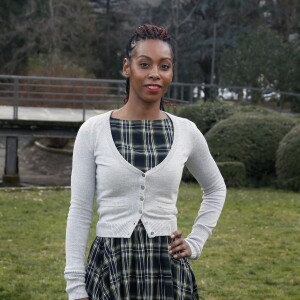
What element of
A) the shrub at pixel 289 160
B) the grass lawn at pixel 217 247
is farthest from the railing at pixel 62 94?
the grass lawn at pixel 217 247

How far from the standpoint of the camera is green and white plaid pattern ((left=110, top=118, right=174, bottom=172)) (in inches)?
119

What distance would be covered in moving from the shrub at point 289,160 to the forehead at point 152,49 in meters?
12.7

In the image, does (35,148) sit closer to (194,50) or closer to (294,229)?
(194,50)

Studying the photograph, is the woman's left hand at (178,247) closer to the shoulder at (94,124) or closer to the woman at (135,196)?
the woman at (135,196)

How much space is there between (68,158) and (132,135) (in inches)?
994

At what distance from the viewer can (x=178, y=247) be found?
3.03m

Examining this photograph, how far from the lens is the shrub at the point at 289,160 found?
Answer: 1562 cm

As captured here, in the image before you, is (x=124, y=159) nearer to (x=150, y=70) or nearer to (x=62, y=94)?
(x=150, y=70)

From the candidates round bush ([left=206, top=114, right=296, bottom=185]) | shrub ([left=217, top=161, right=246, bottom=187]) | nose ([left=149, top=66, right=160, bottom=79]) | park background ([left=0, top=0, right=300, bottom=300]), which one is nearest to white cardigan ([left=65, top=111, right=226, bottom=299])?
nose ([left=149, top=66, right=160, bottom=79])

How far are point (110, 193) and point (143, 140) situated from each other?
228mm

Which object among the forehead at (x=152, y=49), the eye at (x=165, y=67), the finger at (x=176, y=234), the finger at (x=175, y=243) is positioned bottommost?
the finger at (x=175, y=243)

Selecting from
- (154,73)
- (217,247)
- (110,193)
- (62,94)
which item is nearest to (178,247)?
(110,193)

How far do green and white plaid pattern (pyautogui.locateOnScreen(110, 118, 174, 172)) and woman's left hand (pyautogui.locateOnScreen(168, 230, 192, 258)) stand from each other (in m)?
0.26

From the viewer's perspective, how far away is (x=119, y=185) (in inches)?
117
